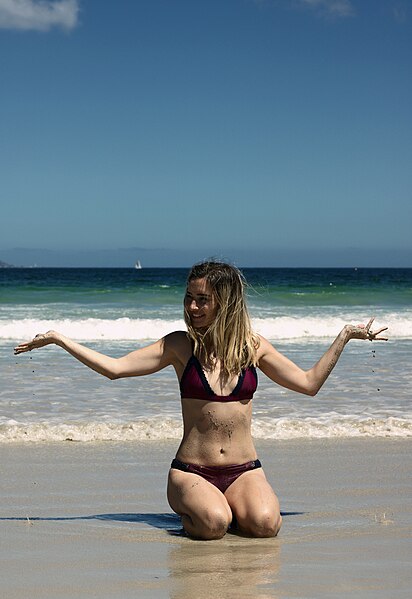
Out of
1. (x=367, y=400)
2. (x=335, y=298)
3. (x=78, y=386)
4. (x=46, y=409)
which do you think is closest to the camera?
(x=46, y=409)

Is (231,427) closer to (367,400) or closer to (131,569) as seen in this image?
(131,569)

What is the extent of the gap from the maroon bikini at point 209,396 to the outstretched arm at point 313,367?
172 millimetres

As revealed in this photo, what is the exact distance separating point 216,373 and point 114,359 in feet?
1.96

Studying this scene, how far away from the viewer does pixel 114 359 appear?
15.2ft

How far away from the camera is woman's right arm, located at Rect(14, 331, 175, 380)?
4484mm

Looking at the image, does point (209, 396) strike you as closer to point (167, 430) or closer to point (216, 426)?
point (216, 426)

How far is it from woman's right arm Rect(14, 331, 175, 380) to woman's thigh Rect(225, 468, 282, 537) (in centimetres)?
83

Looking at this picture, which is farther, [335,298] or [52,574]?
[335,298]

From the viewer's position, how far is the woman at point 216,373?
464 cm

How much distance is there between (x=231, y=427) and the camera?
4.69 metres

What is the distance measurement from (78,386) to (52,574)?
6.63 m

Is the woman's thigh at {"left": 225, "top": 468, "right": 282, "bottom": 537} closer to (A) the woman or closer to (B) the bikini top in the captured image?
(A) the woman

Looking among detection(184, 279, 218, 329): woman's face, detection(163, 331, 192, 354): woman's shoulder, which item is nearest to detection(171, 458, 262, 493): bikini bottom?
detection(163, 331, 192, 354): woman's shoulder

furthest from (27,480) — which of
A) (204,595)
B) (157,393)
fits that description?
(157,393)
